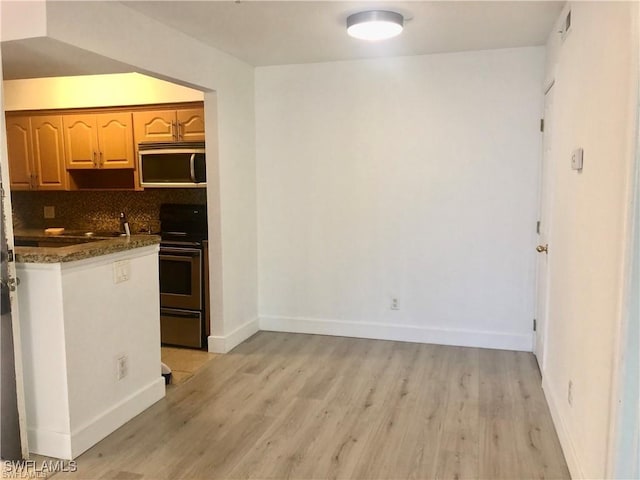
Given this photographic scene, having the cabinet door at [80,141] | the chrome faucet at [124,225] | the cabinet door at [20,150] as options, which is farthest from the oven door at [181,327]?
the cabinet door at [20,150]

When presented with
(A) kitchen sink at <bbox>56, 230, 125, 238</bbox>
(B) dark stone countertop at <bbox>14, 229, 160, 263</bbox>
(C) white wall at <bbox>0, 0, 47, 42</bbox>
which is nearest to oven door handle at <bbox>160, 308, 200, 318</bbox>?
(A) kitchen sink at <bbox>56, 230, 125, 238</bbox>

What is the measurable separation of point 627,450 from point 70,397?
2437 mm

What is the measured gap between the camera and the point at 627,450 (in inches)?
68.2

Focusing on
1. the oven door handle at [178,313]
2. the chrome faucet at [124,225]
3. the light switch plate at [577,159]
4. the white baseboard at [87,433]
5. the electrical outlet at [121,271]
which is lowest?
the white baseboard at [87,433]

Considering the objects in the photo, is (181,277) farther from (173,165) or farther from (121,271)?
(121,271)

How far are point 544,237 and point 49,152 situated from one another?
14.4 ft

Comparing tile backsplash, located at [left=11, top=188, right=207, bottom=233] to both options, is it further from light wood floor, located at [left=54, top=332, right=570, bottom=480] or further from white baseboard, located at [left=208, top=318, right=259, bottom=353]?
light wood floor, located at [left=54, top=332, right=570, bottom=480]

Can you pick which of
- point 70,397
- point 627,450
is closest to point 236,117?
point 70,397

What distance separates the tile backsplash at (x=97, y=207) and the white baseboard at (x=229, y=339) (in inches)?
50.9

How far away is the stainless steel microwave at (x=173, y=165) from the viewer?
427 centimetres

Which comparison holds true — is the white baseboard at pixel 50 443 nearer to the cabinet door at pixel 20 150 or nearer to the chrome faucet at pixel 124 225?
Answer: the chrome faucet at pixel 124 225

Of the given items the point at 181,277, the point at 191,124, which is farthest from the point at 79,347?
the point at 191,124

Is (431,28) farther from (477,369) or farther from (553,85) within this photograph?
(477,369)

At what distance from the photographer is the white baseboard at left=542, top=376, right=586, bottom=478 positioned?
2.35m
